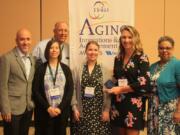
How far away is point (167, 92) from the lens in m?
3.07

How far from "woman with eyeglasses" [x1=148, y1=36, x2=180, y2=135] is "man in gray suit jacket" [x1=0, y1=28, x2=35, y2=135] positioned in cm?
134

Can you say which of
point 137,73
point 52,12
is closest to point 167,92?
point 137,73

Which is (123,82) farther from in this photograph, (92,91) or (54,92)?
(54,92)

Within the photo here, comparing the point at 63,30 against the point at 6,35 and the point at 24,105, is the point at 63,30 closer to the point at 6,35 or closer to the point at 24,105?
the point at 24,105

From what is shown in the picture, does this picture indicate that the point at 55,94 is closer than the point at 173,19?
Yes

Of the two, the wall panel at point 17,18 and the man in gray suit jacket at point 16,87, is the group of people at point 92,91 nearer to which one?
the man in gray suit jacket at point 16,87

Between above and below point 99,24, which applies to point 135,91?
below

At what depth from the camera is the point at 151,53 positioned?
545 centimetres

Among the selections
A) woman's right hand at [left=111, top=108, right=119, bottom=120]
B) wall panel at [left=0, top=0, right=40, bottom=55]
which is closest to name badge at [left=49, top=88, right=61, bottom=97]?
woman's right hand at [left=111, top=108, right=119, bottom=120]

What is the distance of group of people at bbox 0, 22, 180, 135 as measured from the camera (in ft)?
10.0

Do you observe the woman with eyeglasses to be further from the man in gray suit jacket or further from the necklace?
the man in gray suit jacket

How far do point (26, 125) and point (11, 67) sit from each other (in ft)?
2.18

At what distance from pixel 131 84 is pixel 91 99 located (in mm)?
496

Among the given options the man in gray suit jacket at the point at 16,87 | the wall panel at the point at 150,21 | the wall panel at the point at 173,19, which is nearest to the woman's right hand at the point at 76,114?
the man in gray suit jacket at the point at 16,87
